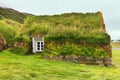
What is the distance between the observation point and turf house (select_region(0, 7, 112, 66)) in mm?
29234

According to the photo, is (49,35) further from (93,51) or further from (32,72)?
(32,72)

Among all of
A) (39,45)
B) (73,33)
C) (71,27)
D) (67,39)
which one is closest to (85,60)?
(67,39)

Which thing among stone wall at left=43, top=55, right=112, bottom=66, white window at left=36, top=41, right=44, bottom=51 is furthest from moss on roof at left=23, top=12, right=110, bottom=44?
stone wall at left=43, top=55, right=112, bottom=66

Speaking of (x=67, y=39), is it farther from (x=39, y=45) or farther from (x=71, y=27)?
(x=39, y=45)

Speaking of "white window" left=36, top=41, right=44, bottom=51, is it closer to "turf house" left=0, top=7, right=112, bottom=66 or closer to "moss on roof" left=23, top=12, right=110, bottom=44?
"turf house" left=0, top=7, right=112, bottom=66

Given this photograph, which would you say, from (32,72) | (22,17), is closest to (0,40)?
(32,72)

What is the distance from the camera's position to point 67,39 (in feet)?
99.2

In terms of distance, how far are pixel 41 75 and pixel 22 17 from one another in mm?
48958

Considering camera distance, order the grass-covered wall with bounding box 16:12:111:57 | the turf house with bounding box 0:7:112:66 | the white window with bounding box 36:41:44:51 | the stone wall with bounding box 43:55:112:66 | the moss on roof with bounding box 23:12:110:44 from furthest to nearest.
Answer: the white window with bounding box 36:41:44:51 → the moss on roof with bounding box 23:12:110:44 → the grass-covered wall with bounding box 16:12:111:57 → the turf house with bounding box 0:7:112:66 → the stone wall with bounding box 43:55:112:66

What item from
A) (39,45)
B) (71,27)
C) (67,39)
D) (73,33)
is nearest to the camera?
(67,39)

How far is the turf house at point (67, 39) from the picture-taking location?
29.2 m

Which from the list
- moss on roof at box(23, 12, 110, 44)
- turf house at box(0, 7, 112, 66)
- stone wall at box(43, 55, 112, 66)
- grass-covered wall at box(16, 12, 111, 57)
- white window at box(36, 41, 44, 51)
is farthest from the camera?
white window at box(36, 41, 44, 51)

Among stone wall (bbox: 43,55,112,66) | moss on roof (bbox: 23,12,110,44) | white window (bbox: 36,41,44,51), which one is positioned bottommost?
stone wall (bbox: 43,55,112,66)

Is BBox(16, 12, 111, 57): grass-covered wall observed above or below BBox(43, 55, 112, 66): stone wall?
above
